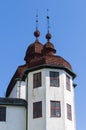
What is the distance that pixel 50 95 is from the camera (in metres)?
33.7

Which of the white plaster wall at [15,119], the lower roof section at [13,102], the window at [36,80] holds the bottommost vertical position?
the white plaster wall at [15,119]

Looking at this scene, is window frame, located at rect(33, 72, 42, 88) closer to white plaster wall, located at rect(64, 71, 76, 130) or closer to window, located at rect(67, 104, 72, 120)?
white plaster wall, located at rect(64, 71, 76, 130)

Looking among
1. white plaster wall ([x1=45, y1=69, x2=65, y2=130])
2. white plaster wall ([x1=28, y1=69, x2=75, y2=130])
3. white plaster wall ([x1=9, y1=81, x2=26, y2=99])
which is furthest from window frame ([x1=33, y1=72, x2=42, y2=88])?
white plaster wall ([x1=9, y1=81, x2=26, y2=99])

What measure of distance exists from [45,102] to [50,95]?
0.82m

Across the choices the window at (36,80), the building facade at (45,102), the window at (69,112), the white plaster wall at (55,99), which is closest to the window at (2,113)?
the building facade at (45,102)

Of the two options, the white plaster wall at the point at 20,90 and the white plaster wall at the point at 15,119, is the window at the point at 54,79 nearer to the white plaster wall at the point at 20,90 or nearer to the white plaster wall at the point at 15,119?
the white plaster wall at the point at 15,119

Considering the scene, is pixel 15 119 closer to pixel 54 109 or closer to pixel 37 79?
pixel 54 109

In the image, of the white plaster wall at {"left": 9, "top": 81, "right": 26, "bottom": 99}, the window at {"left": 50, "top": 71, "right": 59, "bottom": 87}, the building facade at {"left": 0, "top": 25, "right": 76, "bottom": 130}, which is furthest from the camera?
the white plaster wall at {"left": 9, "top": 81, "right": 26, "bottom": 99}

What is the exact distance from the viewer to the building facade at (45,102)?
3300cm

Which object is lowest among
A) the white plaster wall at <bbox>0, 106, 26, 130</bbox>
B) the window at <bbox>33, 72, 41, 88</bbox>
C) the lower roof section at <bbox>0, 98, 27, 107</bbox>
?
the white plaster wall at <bbox>0, 106, 26, 130</bbox>

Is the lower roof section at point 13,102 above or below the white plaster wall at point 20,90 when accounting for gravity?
below

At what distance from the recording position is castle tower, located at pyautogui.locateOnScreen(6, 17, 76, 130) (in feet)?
108

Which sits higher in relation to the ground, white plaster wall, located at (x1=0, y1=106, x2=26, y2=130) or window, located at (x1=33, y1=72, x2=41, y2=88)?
window, located at (x1=33, y1=72, x2=41, y2=88)

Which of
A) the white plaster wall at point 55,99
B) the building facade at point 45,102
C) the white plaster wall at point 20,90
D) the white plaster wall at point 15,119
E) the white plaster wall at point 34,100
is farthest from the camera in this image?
the white plaster wall at point 20,90
